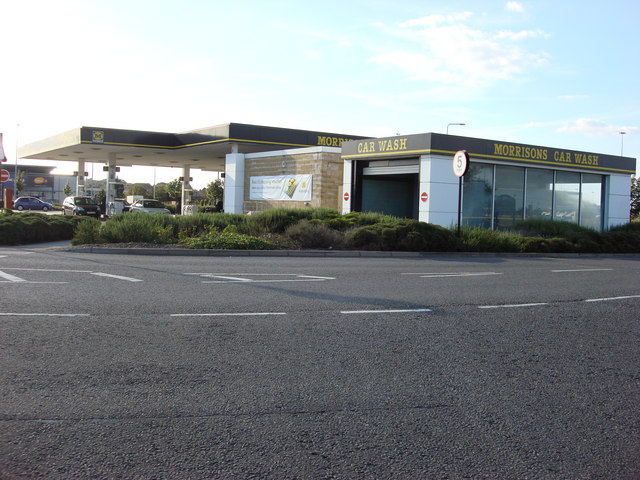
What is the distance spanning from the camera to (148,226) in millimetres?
19391

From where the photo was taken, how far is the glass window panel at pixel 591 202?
30047 millimetres

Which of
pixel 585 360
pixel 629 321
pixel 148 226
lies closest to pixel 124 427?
pixel 585 360

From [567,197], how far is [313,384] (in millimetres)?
27669

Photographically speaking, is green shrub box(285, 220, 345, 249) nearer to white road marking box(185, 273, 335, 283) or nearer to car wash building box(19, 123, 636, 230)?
car wash building box(19, 123, 636, 230)

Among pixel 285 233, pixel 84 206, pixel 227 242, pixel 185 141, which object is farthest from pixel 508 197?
pixel 84 206

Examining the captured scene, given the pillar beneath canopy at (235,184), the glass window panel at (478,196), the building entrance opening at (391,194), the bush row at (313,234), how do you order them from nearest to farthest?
the bush row at (313,234)
the glass window panel at (478,196)
the building entrance opening at (391,194)
the pillar beneath canopy at (235,184)

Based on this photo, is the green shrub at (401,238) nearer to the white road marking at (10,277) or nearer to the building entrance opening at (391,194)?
the building entrance opening at (391,194)

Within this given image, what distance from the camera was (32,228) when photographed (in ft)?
67.2

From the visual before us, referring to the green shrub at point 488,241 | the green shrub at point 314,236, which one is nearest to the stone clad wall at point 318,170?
the green shrub at point 488,241

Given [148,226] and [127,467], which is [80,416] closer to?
[127,467]

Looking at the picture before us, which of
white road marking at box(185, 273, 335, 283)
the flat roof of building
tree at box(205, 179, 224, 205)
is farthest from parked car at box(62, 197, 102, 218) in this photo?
white road marking at box(185, 273, 335, 283)

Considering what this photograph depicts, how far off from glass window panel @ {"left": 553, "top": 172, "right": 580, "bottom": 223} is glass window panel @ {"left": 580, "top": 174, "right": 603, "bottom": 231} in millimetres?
468

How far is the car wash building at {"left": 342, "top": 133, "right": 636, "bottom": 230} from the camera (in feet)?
82.4

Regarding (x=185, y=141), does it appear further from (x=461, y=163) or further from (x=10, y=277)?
(x=10, y=277)
